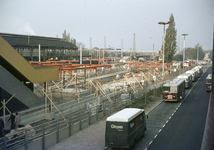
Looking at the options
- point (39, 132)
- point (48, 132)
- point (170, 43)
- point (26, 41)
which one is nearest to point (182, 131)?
point (48, 132)

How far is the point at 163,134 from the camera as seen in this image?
1104 cm

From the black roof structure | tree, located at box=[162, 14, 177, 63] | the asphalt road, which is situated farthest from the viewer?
tree, located at box=[162, 14, 177, 63]

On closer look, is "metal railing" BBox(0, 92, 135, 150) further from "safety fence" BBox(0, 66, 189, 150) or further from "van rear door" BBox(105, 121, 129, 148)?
"van rear door" BBox(105, 121, 129, 148)

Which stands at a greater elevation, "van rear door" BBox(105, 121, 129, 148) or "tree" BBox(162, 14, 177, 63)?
"tree" BBox(162, 14, 177, 63)

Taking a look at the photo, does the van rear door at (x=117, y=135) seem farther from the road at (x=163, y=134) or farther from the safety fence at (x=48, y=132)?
the safety fence at (x=48, y=132)

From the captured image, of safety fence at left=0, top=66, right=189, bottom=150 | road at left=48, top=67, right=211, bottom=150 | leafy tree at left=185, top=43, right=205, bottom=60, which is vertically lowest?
road at left=48, top=67, right=211, bottom=150

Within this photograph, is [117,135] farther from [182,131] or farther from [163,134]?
[182,131]

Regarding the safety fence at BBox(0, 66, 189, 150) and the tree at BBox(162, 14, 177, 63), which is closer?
the safety fence at BBox(0, 66, 189, 150)

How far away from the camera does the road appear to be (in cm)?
944

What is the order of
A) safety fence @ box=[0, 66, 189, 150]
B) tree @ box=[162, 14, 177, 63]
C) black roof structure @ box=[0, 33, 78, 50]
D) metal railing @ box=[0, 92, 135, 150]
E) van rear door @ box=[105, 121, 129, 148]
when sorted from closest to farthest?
metal railing @ box=[0, 92, 135, 150] → safety fence @ box=[0, 66, 189, 150] → van rear door @ box=[105, 121, 129, 148] → black roof structure @ box=[0, 33, 78, 50] → tree @ box=[162, 14, 177, 63]

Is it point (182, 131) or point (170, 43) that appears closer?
point (182, 131)

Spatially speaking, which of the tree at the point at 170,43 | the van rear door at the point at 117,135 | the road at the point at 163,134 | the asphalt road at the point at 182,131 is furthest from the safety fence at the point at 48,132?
the tree at the point at 170,43

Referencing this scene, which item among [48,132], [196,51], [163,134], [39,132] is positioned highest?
[196,51]

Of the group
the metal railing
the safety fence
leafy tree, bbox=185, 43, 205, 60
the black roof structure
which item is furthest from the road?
the black roof structure
